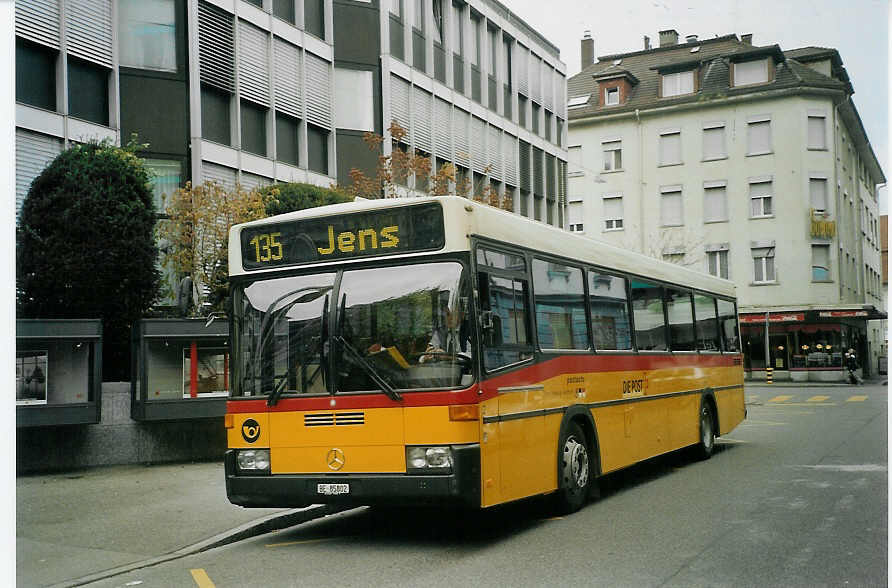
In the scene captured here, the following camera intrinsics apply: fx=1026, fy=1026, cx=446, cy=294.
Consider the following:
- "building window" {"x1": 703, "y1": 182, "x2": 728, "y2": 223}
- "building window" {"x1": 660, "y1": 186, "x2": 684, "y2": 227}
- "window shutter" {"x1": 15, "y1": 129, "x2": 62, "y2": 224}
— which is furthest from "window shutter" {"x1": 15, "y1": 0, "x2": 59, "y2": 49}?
"building window" {"x1": 703, "y1": 182, "x2": 728, "y2": 223}

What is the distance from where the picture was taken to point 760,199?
3175cm

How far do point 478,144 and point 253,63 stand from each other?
34.9 ft

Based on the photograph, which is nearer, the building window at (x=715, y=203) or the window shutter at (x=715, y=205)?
the building window at (x=715, y=203)

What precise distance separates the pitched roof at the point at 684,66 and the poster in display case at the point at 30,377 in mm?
13820

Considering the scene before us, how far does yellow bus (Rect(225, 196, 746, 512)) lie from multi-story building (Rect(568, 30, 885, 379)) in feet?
38.3

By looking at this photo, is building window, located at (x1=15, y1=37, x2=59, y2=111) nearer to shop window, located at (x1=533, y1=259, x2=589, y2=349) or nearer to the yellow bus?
the yellow bus

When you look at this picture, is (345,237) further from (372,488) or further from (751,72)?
(751,72)

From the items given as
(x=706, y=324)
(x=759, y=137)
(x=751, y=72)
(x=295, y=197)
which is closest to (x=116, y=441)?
(x=295, y=197)

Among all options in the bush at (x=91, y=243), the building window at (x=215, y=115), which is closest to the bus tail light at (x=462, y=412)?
the bush at (x=91, y=243)

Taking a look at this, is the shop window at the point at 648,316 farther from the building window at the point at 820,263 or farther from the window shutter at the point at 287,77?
the building window at the point at 820,263

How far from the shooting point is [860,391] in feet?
107

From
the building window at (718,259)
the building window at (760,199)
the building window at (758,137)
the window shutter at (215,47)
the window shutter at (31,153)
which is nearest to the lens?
the window shutter at (31,153)

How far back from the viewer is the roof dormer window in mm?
25953

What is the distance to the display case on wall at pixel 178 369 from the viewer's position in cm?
1466
